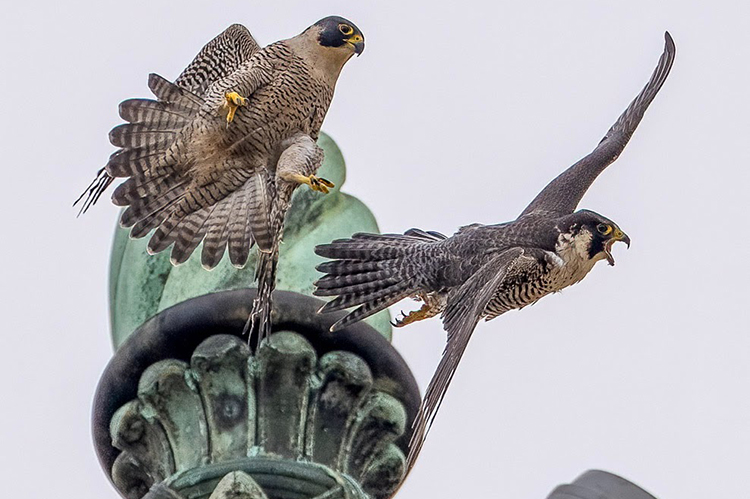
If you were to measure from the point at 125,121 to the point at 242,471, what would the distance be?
196 cm

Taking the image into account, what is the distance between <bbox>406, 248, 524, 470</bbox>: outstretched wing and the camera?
19.9 ft

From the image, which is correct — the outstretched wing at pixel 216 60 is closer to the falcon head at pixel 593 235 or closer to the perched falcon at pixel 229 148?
the perched falcon at pixel 229 148

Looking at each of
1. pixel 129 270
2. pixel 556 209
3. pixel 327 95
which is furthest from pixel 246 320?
pixel 556 209

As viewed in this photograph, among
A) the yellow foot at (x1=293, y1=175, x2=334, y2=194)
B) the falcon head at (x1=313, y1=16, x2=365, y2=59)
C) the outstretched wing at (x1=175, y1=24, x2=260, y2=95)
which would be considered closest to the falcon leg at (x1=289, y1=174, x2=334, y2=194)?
the yellow foot at (x1=293, y1=175, x2=334, y2=194)

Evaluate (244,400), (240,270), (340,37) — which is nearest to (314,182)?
(240,270)

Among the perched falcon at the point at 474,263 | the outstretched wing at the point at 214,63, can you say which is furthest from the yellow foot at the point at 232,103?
the perched falcon at the point at 474,263

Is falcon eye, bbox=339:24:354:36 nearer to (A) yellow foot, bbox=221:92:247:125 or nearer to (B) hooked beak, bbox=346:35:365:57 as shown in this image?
(B) hooked beak, bbox=346:35:365:57

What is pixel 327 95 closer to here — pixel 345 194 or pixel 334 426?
pixel 345 194

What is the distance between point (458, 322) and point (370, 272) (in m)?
0.74

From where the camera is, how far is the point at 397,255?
783 cm

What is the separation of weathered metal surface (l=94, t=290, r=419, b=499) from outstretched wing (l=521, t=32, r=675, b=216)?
6.53 feet

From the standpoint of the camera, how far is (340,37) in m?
7.89

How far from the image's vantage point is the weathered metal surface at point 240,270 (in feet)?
23.5

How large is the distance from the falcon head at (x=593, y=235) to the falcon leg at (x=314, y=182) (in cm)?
144
